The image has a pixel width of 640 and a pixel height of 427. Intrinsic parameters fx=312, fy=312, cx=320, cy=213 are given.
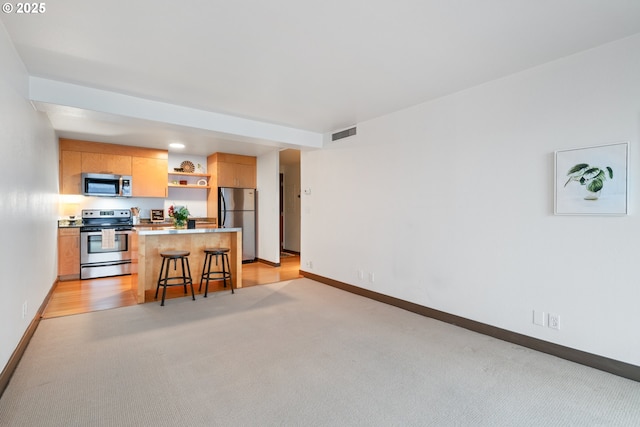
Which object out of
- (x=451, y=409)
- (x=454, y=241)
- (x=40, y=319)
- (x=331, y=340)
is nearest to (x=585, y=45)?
(x=454, y=241)

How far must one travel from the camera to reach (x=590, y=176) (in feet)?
8.08

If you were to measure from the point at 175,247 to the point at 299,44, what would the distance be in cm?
354

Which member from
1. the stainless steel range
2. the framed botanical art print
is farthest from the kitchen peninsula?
the framed botanical art print

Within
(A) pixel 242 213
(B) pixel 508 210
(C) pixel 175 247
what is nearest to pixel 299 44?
(B) pixel 508 210

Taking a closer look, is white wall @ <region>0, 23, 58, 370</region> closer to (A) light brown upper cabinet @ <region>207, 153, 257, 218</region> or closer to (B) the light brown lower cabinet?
(B) the light brown lower cabinet

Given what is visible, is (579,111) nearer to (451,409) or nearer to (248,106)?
(451,409)

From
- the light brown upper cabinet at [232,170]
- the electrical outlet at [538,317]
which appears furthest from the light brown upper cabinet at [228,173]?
the electrical outlet at [538,317]

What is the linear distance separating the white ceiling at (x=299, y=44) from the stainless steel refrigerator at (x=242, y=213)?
329 centimetres

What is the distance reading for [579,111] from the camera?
2.52 metres

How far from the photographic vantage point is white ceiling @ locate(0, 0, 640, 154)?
1.98 metres

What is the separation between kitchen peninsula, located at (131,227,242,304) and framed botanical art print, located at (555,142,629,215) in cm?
409

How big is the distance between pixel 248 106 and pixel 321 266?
2.79 meters

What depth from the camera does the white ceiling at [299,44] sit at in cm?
198

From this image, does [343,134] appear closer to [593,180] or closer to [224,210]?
[593,180]
